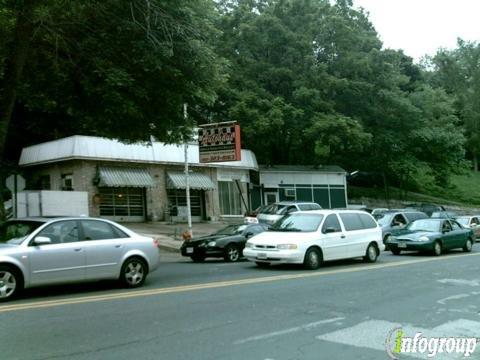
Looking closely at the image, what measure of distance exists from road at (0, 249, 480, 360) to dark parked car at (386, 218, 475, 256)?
567 cm

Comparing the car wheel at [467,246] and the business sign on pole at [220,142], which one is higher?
the business sign on pole at [220,142]

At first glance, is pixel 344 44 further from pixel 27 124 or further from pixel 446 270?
pixel 446 270

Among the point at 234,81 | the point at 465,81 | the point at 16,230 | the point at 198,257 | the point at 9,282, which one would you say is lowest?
the point at 198,257

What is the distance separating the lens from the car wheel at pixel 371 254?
1642 centimetres

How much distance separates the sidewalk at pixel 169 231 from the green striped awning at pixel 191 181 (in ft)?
7.25

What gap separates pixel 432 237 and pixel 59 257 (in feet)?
43.4

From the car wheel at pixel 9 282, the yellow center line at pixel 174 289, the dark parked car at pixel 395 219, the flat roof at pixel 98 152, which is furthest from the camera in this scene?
the flat roof at pixel 98 152

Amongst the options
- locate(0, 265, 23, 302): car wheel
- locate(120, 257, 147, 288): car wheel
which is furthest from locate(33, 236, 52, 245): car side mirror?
locate(120, 257, 147, 288): car wheel

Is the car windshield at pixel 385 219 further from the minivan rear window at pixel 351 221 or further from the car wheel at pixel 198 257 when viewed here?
the car wheel at pixel 198 257

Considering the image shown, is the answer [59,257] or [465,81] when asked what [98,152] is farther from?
[465,81]

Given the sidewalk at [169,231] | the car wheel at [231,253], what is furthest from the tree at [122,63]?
the sidewalk at [169,231]

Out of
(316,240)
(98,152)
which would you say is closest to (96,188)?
(98,152)

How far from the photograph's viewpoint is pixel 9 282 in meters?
9.52

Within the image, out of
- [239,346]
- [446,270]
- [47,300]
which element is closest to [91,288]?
[47,300]
